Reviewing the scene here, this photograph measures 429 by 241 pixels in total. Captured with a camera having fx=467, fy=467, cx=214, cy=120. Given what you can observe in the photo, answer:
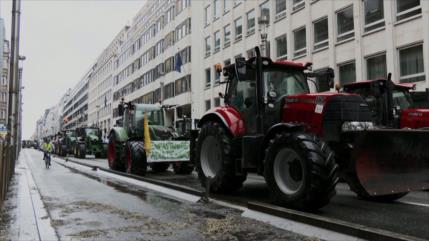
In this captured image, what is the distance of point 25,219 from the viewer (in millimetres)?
8000

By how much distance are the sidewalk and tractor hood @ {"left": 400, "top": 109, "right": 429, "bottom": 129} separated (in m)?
9.35

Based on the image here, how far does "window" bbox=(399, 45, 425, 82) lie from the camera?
72.7ft

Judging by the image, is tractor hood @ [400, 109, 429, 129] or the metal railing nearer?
the metal railing

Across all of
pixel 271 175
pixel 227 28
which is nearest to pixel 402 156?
pixel 271 175

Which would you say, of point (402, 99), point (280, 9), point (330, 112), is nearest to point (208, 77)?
point (280, 9)

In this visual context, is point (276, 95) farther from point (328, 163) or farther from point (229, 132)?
point (328, 163)

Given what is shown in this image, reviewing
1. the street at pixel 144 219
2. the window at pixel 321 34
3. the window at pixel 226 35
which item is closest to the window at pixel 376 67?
the window at pixel 321 34

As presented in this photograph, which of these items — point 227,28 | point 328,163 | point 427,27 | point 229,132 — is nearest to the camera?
point 328,163

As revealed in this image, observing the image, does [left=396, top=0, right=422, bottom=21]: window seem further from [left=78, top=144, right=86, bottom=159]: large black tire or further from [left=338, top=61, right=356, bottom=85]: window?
[left=78, top=144, right=86, bottom=159]: large black tire

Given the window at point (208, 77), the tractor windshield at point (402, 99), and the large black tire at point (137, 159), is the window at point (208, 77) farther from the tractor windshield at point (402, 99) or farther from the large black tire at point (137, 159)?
the tractor windshield at point (402, 99)

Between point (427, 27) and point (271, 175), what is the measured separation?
16.5m

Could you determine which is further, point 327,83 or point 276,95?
point 327,83

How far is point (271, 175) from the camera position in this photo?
8.34 m

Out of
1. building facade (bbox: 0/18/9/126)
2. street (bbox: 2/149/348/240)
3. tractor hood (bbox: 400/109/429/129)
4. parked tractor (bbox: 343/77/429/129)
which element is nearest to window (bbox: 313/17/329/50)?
parked tractor (bbox: 343/77/429/129)
